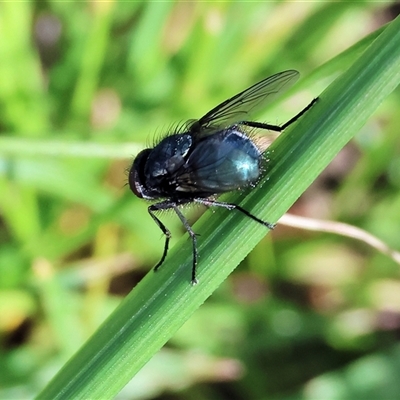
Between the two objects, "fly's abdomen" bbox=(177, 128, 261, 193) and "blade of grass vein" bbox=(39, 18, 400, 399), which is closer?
"blade of grass vein" bbox=(39, 18, 400, 399)

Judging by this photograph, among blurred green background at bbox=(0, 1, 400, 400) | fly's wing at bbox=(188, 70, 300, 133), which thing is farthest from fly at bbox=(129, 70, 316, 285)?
blurred green background at bbox=(0, 1, 400, 400)

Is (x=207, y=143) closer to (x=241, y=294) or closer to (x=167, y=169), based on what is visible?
(x=167, y=169)

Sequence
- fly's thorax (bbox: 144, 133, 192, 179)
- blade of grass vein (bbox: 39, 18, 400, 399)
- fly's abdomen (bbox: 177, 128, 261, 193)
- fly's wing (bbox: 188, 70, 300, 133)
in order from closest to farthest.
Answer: blade of grass vein (bbox: 39, 18, 400, 399), fly's abdomen (bbox: 177, 128, 261, 193), fly's thorax (bbox: 144, 133, 192, 179), fly's wing (bbox: 188, 70, 300, 133)

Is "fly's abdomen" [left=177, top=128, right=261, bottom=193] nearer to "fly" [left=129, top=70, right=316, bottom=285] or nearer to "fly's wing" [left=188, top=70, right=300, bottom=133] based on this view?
"fly" [left=129, top=70, right=316, bottom=285]

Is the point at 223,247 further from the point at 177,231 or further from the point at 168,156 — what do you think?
the point at 177,231

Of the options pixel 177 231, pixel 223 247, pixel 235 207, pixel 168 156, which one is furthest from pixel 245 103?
pixel 177 231

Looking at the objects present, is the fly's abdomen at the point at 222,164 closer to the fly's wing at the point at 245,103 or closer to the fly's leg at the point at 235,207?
the fly's leg at the point at 235,207

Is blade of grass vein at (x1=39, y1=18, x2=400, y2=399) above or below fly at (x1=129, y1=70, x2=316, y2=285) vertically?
below
